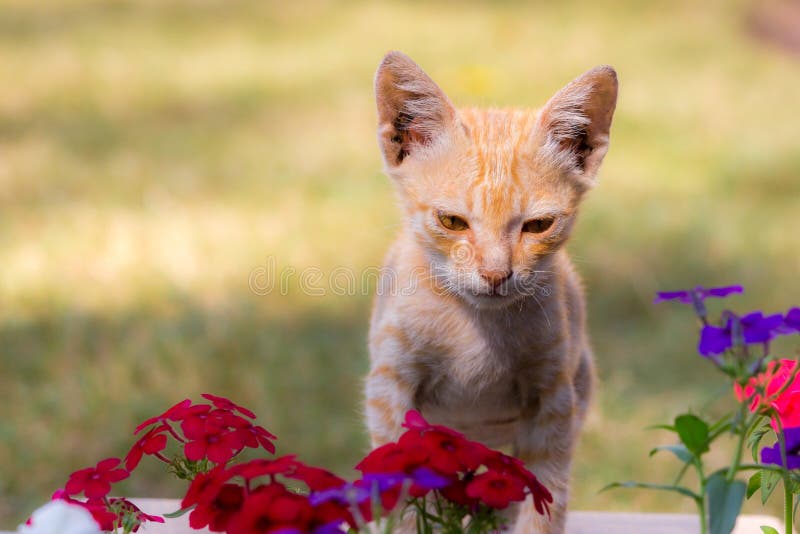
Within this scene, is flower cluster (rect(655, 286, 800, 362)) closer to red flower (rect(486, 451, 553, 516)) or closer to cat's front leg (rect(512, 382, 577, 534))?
red flower (rect(486, 451, 553, 516))

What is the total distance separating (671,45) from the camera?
6.62m

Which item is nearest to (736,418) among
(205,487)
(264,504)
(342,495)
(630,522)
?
(342,495)

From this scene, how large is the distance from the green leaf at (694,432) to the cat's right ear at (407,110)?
77 cm

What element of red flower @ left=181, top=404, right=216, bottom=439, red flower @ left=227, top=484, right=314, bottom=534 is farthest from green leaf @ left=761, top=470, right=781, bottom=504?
red flower @ left=181, top=404, right=216, bottom=439

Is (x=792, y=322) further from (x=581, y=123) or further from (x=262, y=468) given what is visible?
(x=262, y=468)

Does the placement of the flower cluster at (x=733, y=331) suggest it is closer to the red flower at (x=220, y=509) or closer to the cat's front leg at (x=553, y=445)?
the cat's front leg at (x=553, y=445)

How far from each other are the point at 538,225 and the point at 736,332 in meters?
0.55

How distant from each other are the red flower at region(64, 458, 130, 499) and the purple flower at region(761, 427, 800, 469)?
0.98 metres

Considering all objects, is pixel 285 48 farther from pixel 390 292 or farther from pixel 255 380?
pixel 390 292

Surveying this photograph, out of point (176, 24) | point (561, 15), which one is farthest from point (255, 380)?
point (561, 15)

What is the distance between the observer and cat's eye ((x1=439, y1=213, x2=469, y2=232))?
1806 millimetres

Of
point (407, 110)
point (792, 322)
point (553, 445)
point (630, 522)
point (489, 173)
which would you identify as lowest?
point (630, 522)

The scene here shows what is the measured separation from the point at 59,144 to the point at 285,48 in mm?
1897

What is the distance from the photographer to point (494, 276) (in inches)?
67.6
